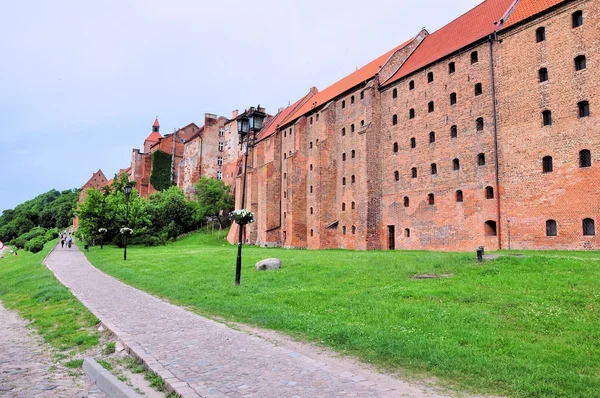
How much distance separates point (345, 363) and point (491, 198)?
22306mm

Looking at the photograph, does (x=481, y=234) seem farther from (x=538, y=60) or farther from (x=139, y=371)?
(x=139, y=371)

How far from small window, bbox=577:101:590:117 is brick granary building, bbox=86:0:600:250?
0.04 meters

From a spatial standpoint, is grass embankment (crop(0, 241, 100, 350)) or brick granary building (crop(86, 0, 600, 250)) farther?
brick granary building (crop(86, 0, 600, 250))

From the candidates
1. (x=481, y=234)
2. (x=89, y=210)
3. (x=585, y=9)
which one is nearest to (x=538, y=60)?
(x=585, y=9)

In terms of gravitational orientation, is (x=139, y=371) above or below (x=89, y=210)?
below

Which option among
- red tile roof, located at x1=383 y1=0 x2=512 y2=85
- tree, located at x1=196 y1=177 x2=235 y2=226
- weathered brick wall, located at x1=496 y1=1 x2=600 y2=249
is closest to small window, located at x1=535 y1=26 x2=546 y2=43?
weathered brick wall, located at x1=496 y1=1 x2=600 y2=249

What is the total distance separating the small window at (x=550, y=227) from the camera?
22.3 m

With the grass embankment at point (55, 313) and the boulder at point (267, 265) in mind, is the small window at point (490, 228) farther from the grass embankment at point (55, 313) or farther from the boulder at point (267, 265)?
the grass embankment at point (55, 313)

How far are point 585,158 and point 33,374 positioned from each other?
24187mm

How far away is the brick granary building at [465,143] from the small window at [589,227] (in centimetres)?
5

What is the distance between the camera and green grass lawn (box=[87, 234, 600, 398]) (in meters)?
5.69

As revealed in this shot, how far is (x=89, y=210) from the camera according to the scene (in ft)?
144

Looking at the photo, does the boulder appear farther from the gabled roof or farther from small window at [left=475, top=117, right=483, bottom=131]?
the gabled roof

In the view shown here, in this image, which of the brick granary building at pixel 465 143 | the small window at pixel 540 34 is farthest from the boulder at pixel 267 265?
the small window at pixel 540 34
